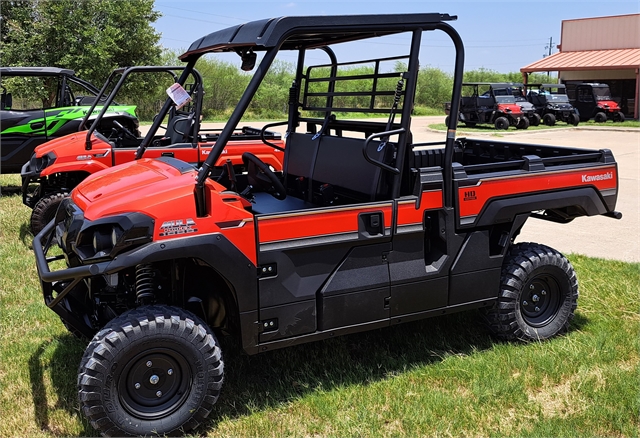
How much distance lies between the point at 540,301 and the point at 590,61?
29.3 meters

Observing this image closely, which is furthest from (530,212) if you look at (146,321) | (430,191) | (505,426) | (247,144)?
(247,144)

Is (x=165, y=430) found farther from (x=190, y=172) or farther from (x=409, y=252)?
(x=409, y=252)

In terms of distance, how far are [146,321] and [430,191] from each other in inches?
67.7

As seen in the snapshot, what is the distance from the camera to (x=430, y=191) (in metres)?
3.73

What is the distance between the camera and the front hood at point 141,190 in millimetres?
3178

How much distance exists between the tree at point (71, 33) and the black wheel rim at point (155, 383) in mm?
23601

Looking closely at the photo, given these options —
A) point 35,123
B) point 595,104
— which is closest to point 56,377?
point 35,123

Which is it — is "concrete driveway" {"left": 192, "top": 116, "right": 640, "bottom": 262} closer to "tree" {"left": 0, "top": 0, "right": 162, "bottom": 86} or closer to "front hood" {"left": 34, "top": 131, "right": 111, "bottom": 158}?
"front hood" {"left": 34, "top": 131, "right": 111, "bottom": 158}

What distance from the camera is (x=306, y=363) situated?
400 cm

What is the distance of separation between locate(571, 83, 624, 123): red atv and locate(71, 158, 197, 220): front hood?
1017 inches

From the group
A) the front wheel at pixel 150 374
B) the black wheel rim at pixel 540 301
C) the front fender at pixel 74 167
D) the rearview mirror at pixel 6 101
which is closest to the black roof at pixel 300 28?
the front wheel at pixel 150 374

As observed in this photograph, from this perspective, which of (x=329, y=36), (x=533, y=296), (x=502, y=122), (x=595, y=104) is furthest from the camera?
(x=595, y=104)

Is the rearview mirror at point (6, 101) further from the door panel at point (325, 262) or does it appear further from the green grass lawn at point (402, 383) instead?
the door panel at point (325, 262)

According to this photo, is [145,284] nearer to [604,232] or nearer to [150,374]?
[150,374]
